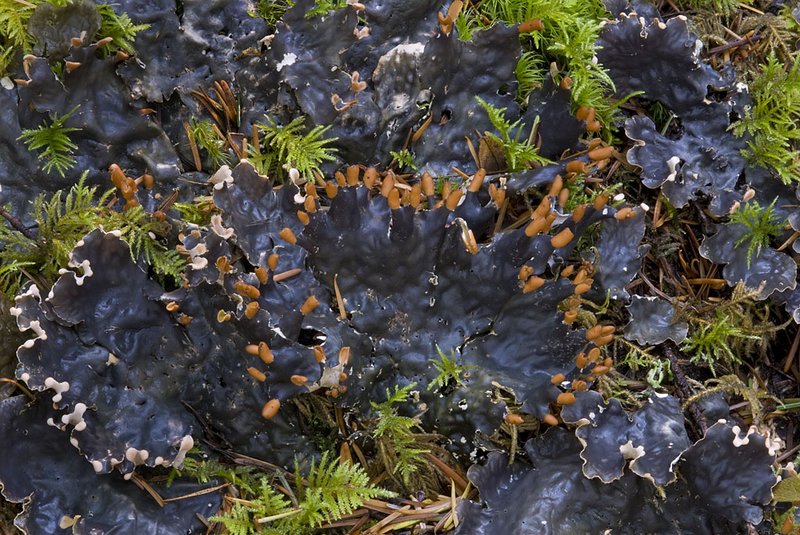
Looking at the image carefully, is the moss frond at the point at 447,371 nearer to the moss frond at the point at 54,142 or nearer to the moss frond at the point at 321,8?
the moss frond at the point at 321,8

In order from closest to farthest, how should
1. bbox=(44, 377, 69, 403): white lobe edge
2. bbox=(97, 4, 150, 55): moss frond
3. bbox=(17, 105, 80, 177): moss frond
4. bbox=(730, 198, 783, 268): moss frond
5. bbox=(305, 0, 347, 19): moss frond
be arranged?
bbox=(44, 377, 69, 403): white lobe edge < bbox=(17, 105, 80, 177): moss frond < bbox=(97, 4, 150, 55): moss frond < bbox=(305, 0, 347, 19): moss frond < bbox=(730, 198, 783, 268): moss frond

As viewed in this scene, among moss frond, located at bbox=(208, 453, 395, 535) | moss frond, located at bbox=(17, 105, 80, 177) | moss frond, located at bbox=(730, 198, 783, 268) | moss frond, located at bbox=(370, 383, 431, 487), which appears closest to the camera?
moss frond, located at bbox=(208, 453, 395, 535)

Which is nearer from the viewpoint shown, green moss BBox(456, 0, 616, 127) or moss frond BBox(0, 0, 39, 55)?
moss frond BBox(0, 0, 39, 55)

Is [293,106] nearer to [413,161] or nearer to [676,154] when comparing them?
[413,161]

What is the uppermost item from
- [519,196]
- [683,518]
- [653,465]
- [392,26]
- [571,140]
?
[392,26]

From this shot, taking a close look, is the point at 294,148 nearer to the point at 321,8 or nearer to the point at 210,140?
the point at 210,140

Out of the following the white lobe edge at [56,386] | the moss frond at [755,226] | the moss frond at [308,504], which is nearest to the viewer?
the white lobe edge at [56,386]

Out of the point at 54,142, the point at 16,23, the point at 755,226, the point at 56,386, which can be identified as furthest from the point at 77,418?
the point at 755,226

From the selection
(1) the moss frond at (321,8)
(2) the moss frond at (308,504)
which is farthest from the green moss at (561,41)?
(2) the moss frond at (308,504)

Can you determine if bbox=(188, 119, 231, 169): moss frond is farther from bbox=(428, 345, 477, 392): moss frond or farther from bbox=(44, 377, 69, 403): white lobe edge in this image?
bbox=(428, 345, 477, 392): moss frond

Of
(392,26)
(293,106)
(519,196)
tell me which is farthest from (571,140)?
(293,106)

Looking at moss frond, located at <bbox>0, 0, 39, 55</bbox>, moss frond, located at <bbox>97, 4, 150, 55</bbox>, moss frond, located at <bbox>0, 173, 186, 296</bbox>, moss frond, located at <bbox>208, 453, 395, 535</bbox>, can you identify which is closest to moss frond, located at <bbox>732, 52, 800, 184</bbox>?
moss frond, located at <bbox>208, 453, 395, 535</bbox>
